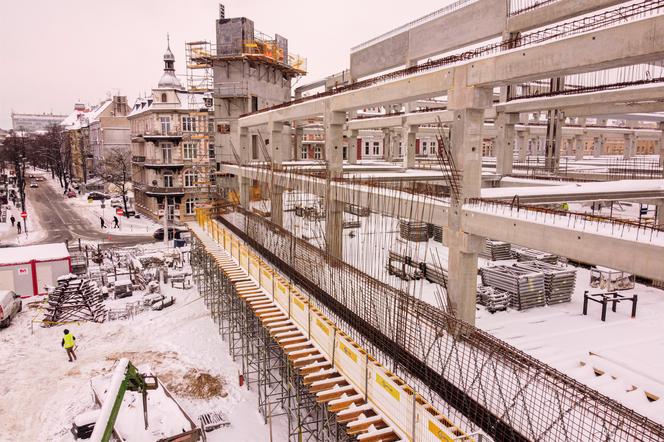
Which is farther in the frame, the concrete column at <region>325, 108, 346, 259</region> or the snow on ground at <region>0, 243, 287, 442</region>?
the concrete column at <region>325, 108, 346, 259</region>

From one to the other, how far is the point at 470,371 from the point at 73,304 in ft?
60.6

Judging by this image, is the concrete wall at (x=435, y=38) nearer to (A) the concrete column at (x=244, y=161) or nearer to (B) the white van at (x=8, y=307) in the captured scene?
(A) the concrete column at (x=244, y=161)

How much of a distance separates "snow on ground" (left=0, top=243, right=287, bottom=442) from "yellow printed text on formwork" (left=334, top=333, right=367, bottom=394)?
3834 mm

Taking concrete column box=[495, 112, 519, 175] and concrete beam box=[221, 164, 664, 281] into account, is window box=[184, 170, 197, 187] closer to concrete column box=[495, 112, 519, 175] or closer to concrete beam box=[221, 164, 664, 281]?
concrete column box=[495, 112, 519, 175]

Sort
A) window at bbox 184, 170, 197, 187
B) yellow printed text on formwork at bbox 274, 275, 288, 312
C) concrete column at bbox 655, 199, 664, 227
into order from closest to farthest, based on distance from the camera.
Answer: yellow printed text on formwork at bbox 274, 275, 288, 312, concrete column at bbox 655, 199, 664, 227, window at bbox 184, 170, 197, 187

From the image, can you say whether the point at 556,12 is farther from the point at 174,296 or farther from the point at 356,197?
the point at 174,296

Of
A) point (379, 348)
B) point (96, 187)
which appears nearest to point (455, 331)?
point (379, 348)

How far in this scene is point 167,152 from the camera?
43000 millimetres

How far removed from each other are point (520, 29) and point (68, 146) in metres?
85.7

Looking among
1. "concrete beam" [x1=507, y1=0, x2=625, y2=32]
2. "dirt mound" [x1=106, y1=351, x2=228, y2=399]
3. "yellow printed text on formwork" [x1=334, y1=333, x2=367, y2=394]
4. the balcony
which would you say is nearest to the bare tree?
the balcony

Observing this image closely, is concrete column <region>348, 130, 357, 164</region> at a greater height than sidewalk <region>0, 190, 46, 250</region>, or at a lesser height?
greater

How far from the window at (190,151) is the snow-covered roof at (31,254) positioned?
62.5 ft

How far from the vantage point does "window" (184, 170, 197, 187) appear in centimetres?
4356

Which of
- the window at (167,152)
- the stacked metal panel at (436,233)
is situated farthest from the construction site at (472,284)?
the window at (167,152)
